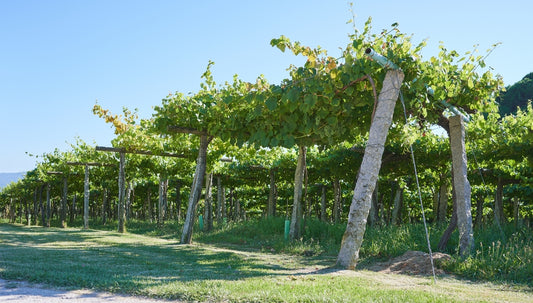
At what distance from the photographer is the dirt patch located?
7268 mm

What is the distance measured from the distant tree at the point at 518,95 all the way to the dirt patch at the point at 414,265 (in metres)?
28.3

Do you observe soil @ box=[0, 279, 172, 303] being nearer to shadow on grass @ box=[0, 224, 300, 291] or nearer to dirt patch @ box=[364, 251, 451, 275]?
shadow on grass @ box=[0, 224, 300, 291]

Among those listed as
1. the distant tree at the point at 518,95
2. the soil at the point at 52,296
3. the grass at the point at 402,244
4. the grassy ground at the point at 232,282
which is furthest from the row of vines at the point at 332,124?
the distant tree at the point at 518,95

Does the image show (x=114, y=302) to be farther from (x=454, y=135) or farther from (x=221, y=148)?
(x=221, y=148)

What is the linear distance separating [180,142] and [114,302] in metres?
12.0

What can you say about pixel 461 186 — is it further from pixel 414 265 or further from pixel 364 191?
pixel 364 191

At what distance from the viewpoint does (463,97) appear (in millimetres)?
8391

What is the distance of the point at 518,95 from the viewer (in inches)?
1259

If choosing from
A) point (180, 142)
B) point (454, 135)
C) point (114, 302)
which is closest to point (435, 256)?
point (454, 135)

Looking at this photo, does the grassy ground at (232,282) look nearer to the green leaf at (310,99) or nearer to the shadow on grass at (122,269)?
the shadow on grass at (122,269)

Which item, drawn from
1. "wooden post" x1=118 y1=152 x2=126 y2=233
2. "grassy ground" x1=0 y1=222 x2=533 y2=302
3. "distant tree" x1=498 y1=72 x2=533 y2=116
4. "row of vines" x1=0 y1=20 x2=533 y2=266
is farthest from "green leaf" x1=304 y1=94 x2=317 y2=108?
"distant tree" x1=498 y1=72 x2=533 y2=116

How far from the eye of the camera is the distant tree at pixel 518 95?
1236 inches

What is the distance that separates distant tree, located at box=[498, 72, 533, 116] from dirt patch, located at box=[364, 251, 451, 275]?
92.9ft

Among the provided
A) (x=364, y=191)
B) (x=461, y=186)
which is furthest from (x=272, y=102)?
(x=461, y=186)
